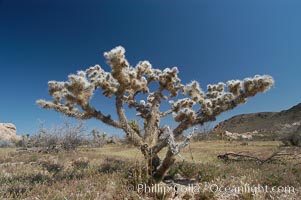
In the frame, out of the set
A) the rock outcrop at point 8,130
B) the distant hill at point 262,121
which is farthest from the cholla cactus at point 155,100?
the distant hill at point 262,121

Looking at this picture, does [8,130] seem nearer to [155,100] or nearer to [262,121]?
[155,100]

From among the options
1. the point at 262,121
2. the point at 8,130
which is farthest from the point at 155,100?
the point at 262,121

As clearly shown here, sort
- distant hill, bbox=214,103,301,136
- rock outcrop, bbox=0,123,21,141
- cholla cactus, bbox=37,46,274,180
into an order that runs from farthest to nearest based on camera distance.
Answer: distant hill, bbox=214,103,301,136, rock outcrop, bbox=0,123,21,141, cholla cactus, bbox=37,46,274,180

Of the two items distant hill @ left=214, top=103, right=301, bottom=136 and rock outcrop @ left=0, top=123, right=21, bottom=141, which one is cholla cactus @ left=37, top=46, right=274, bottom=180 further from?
distant hill @ left=214, top=103, right=301, bottom=136

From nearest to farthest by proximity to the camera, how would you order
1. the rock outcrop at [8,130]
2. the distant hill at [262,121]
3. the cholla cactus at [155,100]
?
the cholla cactus at [155,100], the rock outcrop at [8,130], the distant hill at [262,121]

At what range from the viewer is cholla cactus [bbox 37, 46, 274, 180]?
244 inches

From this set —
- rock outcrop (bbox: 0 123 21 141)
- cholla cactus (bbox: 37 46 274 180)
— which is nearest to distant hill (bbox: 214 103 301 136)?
rock outcrop (bbox: 0 123 21 141)

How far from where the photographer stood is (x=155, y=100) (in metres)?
8.03

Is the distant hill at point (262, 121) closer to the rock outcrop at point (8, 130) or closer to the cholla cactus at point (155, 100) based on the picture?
the rock outcrop at point (8, 130)

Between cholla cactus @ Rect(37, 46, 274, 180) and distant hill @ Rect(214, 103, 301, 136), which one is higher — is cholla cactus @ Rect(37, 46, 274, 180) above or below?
below

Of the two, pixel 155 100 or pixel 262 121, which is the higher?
pixel 262 121

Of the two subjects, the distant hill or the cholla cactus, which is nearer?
the cholla cactus

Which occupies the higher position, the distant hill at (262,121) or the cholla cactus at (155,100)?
the distant hill at (262,121)

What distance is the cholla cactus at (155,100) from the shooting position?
20.3 ft
